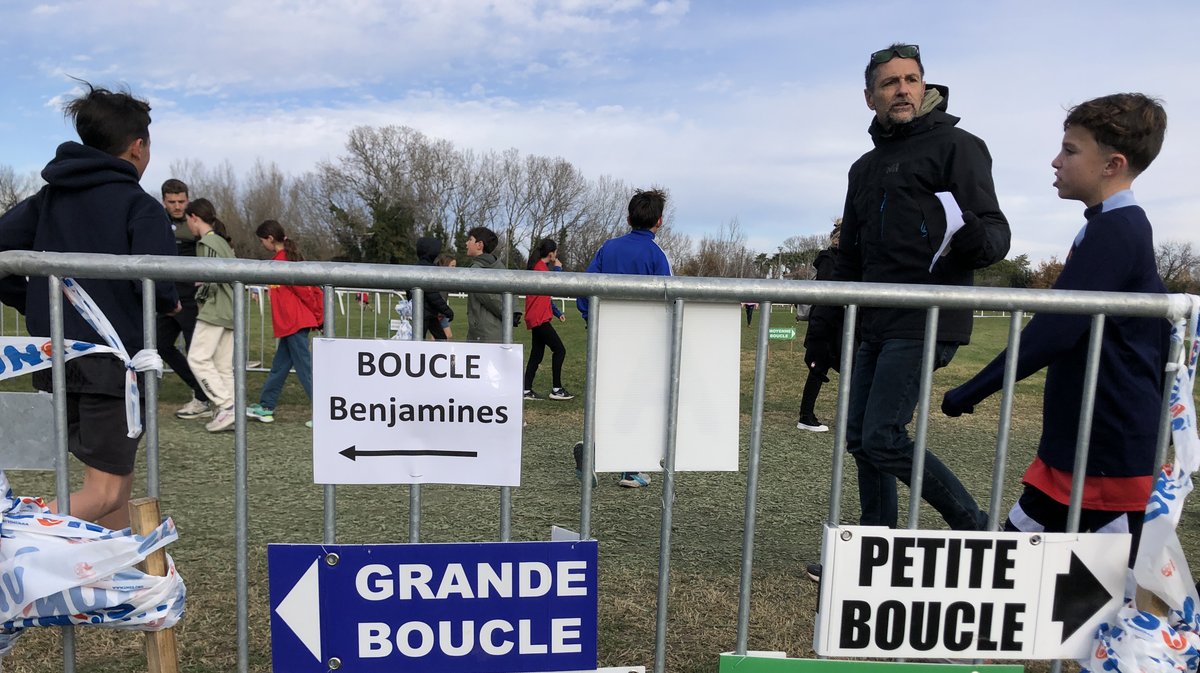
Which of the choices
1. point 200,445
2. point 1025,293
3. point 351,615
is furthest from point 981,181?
→ point 200,445

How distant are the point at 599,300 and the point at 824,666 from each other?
1155mm

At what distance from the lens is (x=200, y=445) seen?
602cm

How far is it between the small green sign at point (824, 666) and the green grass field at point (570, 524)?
719mm

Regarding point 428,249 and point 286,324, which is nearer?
point 286,324

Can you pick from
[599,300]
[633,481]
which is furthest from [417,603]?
[633,481]

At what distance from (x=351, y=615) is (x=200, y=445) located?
4743 mm

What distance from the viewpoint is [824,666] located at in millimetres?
2076

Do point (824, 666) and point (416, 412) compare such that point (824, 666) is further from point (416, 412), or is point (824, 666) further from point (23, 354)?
point (23, 354)

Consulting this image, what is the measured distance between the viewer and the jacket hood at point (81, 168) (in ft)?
8.96

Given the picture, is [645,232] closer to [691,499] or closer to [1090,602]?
[691,499]

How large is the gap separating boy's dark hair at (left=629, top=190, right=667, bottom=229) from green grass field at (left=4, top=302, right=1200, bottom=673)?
1812 millimetres

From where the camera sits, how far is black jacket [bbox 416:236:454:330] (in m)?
6.50

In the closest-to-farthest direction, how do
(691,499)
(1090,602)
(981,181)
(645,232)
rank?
1. (1090,602)
2. (981,181)
3. (691,499)
4. (645,232)

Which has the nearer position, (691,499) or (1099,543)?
(1099,543)
